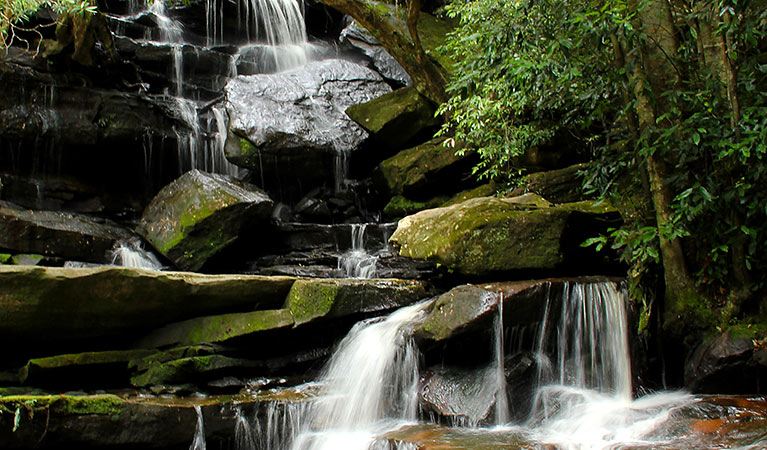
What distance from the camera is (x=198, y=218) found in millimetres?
8945

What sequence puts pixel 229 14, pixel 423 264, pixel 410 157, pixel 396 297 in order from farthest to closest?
pixel 229 14
pixel 410 157
pixel 423 264
pixel 396 297

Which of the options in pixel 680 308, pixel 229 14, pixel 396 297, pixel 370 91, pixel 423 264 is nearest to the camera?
pixel 680 308

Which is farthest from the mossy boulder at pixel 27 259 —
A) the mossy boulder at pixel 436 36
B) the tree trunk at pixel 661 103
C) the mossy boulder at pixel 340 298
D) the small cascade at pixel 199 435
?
the tree trunk at pixel 661 103

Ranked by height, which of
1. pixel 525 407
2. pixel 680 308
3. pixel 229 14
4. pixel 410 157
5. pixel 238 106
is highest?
pixel 229 14

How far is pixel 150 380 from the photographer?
5621 mm

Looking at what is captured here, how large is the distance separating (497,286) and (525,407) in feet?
3.85

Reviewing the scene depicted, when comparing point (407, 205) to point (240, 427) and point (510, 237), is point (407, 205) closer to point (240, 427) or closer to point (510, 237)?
point (510, 237)

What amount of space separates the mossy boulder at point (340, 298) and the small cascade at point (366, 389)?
31 centimetres

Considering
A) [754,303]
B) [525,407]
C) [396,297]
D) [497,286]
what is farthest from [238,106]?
[754,303]

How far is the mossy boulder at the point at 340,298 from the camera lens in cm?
625

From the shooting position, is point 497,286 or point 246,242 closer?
point 497,286

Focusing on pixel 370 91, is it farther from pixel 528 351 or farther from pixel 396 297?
pixel 528 351

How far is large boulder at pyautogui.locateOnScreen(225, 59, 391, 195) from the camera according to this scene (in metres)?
11.2

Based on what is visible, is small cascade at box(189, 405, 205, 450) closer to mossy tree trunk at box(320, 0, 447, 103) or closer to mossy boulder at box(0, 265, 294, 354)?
mossy boulder at box(0, 265, 294, 354)
